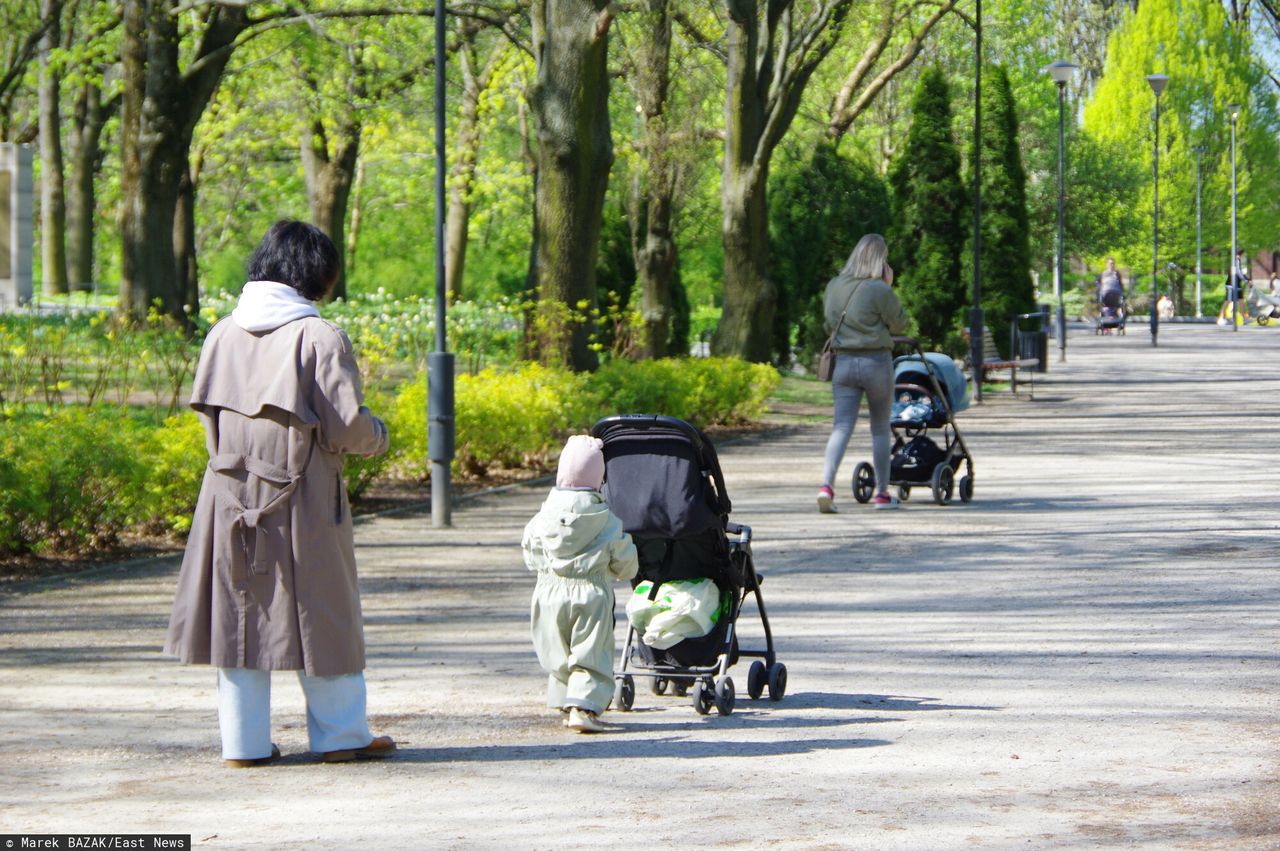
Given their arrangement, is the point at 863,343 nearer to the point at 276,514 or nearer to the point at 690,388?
the point at 690,388

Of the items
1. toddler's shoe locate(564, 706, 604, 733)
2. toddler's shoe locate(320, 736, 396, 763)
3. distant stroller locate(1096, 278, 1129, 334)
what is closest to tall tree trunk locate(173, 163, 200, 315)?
toddler's shoe locate(564, 706, 604, 733)

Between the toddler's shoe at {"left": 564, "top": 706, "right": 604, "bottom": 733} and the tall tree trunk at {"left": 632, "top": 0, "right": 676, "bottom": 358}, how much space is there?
24.6 metres

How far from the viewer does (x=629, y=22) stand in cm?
3244

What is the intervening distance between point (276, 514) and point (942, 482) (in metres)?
9.27

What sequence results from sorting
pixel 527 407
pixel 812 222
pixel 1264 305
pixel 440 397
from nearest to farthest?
pixel 440 397, pixel 527 407, pixel 812 222, pixel 1264 305

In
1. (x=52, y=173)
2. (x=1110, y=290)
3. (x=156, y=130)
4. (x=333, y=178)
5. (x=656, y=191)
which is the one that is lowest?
(x=1110, y=290)

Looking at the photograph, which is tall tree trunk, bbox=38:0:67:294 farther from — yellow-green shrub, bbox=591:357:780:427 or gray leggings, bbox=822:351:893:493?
gray leggings, bbox=822:351:893:493

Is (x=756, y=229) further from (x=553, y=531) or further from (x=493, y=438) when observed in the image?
(x=553, y=531)

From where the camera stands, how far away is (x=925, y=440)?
15211mm

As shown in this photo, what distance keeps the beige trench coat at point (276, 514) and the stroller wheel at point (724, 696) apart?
1.56 metres

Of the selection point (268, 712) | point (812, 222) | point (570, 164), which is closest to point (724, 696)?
point (268, 712)

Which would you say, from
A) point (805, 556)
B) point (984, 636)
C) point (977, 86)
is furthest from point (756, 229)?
point (984, 636)

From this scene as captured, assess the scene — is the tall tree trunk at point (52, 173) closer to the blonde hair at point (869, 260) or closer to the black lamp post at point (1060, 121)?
the black lamp post at point (1060, 121)

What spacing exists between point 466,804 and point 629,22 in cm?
2757
